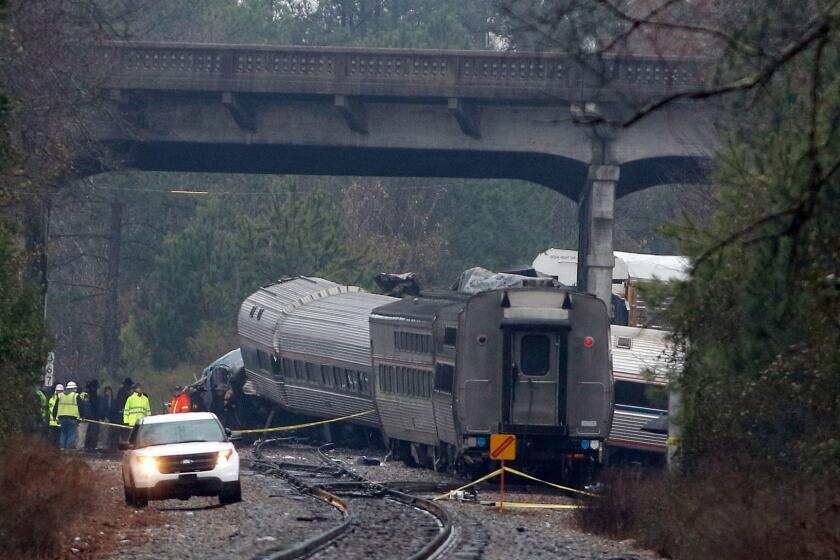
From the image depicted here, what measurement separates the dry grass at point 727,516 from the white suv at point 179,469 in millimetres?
5232

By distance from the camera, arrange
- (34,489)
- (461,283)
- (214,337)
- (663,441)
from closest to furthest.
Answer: (34,489) < (663,441) < (461,283) < (214,337)

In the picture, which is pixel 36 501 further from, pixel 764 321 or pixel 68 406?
pixel 68 406

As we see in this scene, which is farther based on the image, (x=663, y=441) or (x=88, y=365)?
(x=88, y=365)

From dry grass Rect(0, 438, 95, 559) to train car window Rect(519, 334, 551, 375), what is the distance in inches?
442

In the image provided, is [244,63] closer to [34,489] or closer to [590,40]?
[34,489]

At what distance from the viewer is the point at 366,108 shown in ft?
124

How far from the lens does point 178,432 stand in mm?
23156

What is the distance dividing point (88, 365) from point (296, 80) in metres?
48.6

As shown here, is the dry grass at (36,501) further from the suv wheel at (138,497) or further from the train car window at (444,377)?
the train car window at (444,377)

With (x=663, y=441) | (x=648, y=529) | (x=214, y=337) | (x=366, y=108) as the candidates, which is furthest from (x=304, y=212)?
(x=648, y=529)

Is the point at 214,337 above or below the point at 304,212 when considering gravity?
below

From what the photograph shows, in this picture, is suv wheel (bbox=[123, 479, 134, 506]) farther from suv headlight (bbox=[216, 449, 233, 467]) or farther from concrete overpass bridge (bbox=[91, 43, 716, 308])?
concrete overpass bridge (bbox=[91, 43, 716, 308])

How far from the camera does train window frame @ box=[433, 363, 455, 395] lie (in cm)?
2828

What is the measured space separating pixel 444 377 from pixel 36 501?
1379cm
